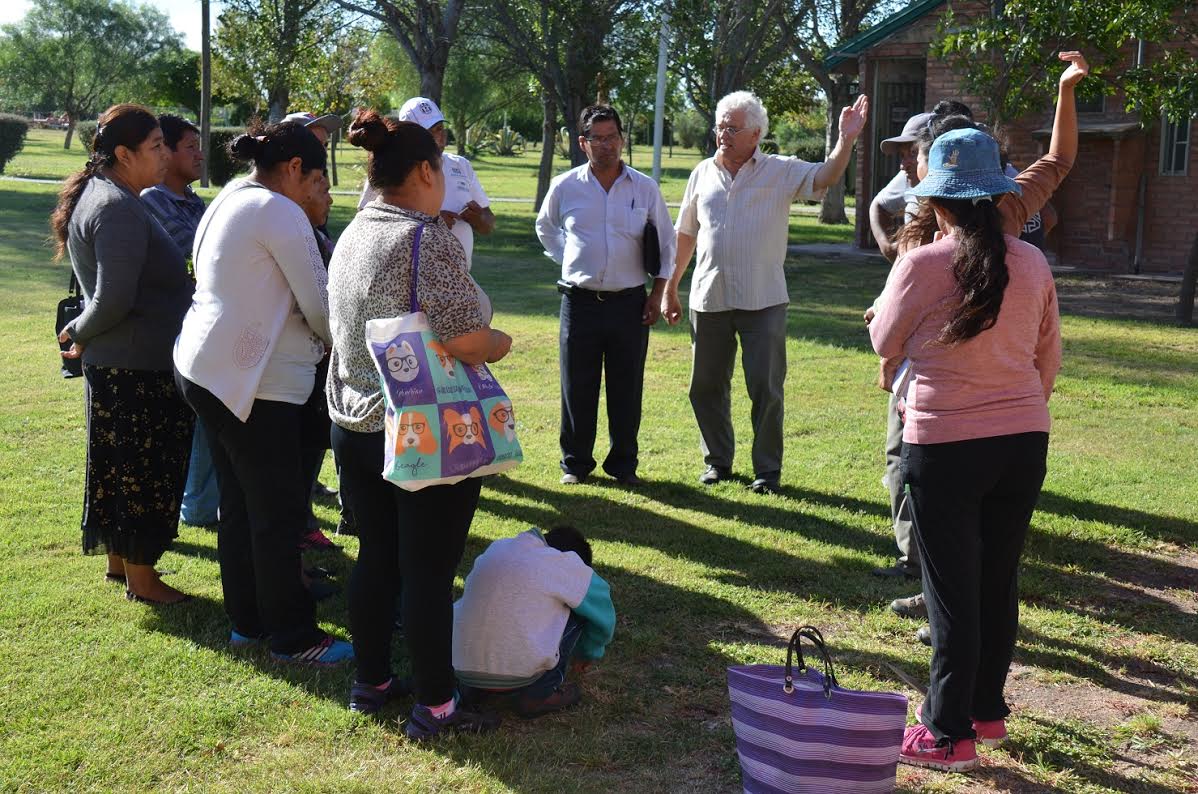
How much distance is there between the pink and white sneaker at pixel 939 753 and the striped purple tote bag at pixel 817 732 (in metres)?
0.33

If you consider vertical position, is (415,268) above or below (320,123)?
below

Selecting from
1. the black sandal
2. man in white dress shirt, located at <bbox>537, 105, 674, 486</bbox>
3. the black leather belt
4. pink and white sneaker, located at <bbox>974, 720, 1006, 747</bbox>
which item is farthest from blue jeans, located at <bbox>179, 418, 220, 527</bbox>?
pink and white sneaker, located at <bbox>974, 720, 1006, 747</bbox>

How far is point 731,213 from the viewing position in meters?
A: 6.86

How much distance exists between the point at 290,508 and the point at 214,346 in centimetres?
66

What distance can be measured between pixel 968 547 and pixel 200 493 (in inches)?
165

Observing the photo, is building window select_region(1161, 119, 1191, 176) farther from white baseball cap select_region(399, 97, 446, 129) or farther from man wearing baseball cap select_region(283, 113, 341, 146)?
man wearing baseball cap select_region(283, 113, 341, 146)

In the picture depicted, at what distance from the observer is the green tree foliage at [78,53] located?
70500 mm

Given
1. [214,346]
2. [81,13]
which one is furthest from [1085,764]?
[81,13]

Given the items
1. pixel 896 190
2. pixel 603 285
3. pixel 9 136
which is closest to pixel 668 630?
pixel 896 190

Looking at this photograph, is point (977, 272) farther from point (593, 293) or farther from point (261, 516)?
point (593, 293)

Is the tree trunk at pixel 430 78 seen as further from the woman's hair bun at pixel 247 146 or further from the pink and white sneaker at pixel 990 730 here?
the pink and white sneaker at pixel 990 730

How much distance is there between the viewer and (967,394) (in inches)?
139

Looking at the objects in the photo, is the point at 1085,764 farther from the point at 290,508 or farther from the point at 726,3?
the point at 726,3

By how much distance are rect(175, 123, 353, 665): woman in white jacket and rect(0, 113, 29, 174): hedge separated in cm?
3541
